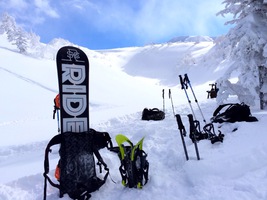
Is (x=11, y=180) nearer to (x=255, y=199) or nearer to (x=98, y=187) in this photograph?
(x=98, y=187)

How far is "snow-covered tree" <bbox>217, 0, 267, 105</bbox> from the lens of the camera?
9.98 meters

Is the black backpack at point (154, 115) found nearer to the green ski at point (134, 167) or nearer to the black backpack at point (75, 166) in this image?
the green ski at point (134, 167)

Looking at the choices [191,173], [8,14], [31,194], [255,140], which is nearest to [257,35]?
[255,140]

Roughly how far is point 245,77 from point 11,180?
9.22 meters

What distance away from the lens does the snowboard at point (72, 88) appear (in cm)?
419

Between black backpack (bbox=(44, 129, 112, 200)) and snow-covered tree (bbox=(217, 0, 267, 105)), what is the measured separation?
8.01 metres

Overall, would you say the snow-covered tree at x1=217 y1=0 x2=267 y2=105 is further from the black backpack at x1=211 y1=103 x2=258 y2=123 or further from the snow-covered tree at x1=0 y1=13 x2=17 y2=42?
the snow-covered tree at x1=0 y1=13 x2=17 y2=42

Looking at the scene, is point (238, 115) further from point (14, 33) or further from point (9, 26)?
point (9, 26)

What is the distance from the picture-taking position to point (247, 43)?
10008 mm

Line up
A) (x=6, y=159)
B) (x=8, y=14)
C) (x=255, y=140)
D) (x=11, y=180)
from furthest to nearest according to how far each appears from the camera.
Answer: (x=8, y=14) → (x=6, y=159) → (x=255, y=140) → (x=11, y=180)

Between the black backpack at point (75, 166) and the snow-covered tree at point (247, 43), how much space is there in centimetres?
801

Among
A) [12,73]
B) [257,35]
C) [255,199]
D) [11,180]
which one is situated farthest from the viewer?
[12,73]

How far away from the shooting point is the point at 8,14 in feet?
178

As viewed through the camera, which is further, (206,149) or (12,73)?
(12,73)
